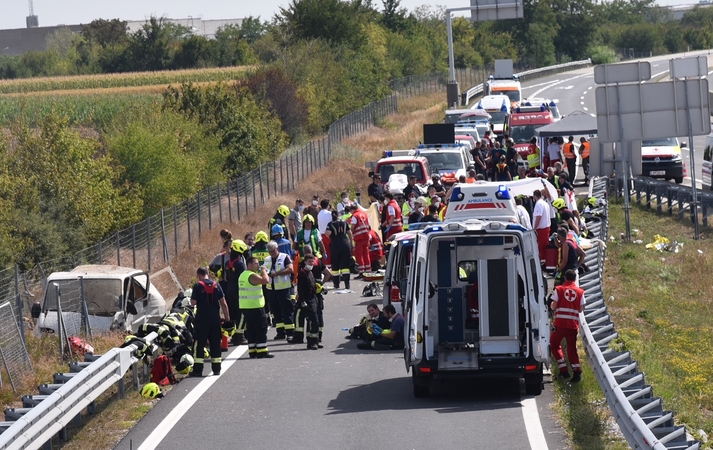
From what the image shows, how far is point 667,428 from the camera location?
9.70 meters

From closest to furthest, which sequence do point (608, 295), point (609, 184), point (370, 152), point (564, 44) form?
point (608, 295), point (609, 184), point (370, 152), point (564, 44)

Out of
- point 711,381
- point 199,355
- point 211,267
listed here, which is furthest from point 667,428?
point 211,267

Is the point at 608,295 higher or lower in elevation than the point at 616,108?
lower

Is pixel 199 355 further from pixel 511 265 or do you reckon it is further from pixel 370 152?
pixel 370 152

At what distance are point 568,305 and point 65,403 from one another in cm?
592

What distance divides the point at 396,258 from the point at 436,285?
361 cm

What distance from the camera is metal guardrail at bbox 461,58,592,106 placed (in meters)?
78.9

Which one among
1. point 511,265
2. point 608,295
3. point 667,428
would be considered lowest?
point 608,295

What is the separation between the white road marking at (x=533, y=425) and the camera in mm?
11038

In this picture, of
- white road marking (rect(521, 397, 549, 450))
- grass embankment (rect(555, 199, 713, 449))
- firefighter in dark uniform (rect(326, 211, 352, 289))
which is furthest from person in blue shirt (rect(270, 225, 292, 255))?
white road marking (rect(521, 397, 549, 450))

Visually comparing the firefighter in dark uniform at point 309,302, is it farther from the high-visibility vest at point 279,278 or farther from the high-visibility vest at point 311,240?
the high-visibility vest at point 311,240

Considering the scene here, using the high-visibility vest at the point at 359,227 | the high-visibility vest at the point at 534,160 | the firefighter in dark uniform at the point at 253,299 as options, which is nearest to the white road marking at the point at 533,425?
the firefighter in dark uniform at the point at 253,299

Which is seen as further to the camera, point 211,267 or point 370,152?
point 370,152

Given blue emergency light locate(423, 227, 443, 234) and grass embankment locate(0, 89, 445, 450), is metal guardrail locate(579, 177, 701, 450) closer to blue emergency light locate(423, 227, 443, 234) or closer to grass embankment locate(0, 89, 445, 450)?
blue emergency light locate(423, 227, 443, 234)
